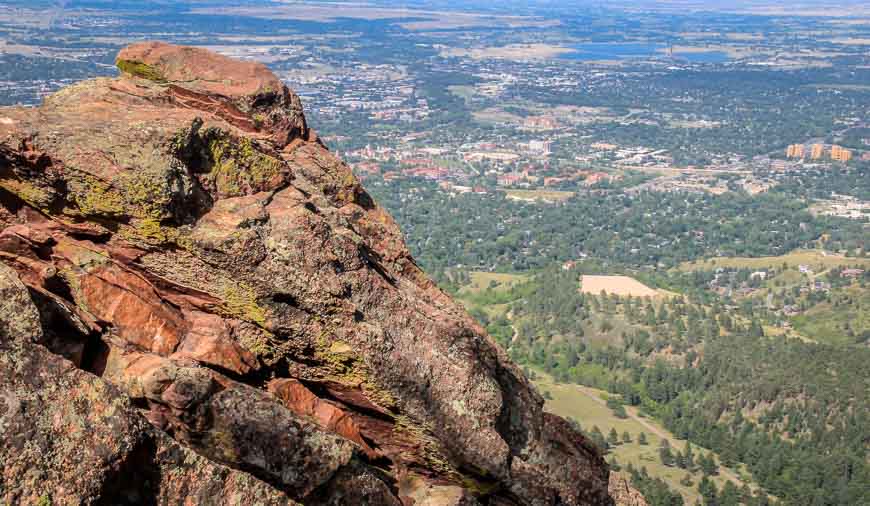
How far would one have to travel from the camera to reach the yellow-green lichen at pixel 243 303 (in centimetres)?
1680

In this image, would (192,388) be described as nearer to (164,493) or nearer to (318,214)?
(164,493)

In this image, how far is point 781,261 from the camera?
187 m

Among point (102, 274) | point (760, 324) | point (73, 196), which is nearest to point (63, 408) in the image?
point (102, 274)

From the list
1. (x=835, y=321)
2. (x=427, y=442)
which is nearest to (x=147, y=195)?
(x=427, y=442)

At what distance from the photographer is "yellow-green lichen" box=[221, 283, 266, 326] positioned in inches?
661

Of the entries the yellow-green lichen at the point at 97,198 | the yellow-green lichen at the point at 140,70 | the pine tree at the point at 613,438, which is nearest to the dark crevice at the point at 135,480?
the yellow-green lichen at the point at 97,198

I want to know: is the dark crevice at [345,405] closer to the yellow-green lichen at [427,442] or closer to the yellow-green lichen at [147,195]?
the yellow-green lichen at [427,442]

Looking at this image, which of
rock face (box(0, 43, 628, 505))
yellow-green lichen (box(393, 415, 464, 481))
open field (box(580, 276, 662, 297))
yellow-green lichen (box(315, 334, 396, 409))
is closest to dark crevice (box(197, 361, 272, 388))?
rock face (box(0, 43, 628, 505))

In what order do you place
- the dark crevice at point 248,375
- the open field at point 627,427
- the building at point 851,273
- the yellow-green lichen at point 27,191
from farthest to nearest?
the building at point 851,273, the open field at point 627,427, the yellow-green lichen at point 27,191, the dark crevice at point 248,375

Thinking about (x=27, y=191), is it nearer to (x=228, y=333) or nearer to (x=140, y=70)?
(x=228, y=333)

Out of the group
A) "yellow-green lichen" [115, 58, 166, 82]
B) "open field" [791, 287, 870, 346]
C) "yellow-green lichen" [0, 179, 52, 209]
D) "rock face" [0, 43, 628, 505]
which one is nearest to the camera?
"rock face" [0, 43, 628, 505]

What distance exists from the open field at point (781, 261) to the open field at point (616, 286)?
26504 millimetres

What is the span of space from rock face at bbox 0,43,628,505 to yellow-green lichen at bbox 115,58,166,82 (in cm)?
329

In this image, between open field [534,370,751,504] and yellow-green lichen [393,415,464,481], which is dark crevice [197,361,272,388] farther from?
open field [534,370,751,504]
